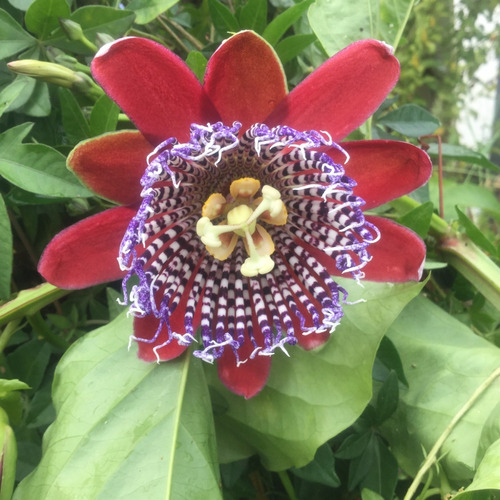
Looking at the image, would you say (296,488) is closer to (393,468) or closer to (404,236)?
(393,468)

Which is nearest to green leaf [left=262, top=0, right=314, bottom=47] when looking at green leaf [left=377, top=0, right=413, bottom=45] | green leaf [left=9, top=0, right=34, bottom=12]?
green leaf [left=377, top=0, right=413, bottom=45]

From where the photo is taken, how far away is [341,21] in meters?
0.94

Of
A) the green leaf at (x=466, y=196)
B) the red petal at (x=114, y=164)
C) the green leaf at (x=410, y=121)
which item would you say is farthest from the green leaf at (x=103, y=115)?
the green leaf at (x=466, y=196)

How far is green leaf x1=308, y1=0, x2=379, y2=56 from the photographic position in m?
0.92

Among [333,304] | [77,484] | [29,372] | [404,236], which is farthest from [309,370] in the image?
[29,372]

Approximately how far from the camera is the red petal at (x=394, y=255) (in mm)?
746

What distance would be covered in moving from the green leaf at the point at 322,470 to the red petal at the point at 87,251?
396 mm

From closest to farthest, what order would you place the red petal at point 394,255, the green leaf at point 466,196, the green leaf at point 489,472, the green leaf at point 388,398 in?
1. the green leaf at point 489,472
2. the red petal at point 394,255
3. the green leaf at point 388,398
4. the green leaf at point 466,196

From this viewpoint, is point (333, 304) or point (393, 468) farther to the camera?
point (393, 468)

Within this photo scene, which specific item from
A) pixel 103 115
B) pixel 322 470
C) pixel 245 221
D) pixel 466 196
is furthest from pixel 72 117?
pixel 466 196

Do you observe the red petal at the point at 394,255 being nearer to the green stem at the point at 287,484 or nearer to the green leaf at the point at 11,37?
the green stem at the point at 287,484

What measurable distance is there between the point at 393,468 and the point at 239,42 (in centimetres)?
65

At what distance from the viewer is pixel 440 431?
0.84m

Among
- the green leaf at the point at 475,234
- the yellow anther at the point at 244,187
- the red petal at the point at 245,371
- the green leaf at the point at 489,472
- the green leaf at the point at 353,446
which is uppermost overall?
the yellow anther at the point at 244,187
